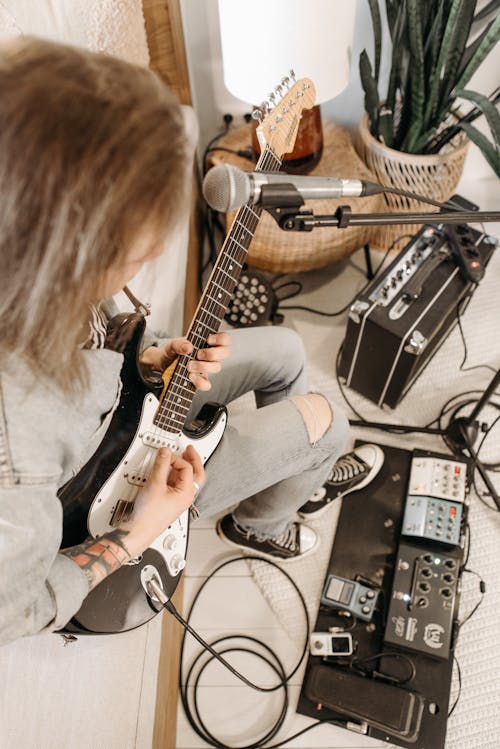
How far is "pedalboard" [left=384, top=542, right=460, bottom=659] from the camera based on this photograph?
3.72 ft

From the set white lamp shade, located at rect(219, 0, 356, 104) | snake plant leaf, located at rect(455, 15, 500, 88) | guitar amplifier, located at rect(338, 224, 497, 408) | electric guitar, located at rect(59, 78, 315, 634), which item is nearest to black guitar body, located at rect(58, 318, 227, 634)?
electric guitar, located at rect(59, 78, 315, 634)

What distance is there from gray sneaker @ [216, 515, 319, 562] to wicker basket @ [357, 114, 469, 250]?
2.80 ft

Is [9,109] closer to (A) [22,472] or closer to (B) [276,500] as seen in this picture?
(A) [22,472]

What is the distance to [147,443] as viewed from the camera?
86 centimetres

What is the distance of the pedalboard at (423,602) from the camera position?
3.72 feet

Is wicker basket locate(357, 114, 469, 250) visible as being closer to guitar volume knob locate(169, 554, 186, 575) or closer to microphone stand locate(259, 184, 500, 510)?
microphone stand locate(259, 184, 500, 510)

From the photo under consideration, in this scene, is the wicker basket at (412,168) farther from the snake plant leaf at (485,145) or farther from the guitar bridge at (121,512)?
the guitar bridge at (121,512)

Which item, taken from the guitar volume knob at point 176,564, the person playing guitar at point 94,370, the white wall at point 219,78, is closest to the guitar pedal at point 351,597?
the person playing guitar at point 94,370

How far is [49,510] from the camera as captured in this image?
1.97 feet

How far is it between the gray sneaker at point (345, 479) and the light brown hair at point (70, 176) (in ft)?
2.94

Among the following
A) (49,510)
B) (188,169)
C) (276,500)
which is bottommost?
(276,500)

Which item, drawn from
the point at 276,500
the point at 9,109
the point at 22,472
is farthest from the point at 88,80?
the point at 276,500

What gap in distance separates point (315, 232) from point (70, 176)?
1.11 m

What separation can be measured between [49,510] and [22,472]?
6 centimetres
